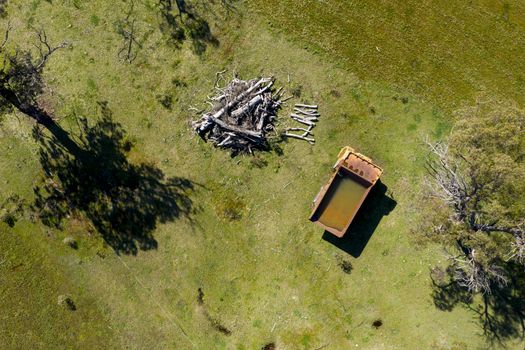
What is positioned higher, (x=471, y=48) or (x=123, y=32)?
(x=471, y=48)

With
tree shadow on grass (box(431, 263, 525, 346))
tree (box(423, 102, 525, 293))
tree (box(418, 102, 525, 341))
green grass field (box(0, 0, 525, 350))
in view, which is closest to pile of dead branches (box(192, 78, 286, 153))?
green grass field (box(0, 0, 525, 350))

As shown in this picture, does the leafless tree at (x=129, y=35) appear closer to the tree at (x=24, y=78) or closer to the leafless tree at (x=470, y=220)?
the tree at (x=24, y=78)

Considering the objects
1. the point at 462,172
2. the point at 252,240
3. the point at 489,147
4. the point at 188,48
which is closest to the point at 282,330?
the point at 252,240

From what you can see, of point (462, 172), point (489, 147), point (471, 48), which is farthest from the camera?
point (471, 48)

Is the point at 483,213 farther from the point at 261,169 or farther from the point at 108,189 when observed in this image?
the point at 108,189

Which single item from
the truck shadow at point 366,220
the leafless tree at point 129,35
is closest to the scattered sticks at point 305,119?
the truck shadow at point 366,220

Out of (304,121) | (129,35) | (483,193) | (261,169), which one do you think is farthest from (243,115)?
(483,193)

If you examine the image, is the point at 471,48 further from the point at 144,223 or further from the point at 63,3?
the point at 63,3
